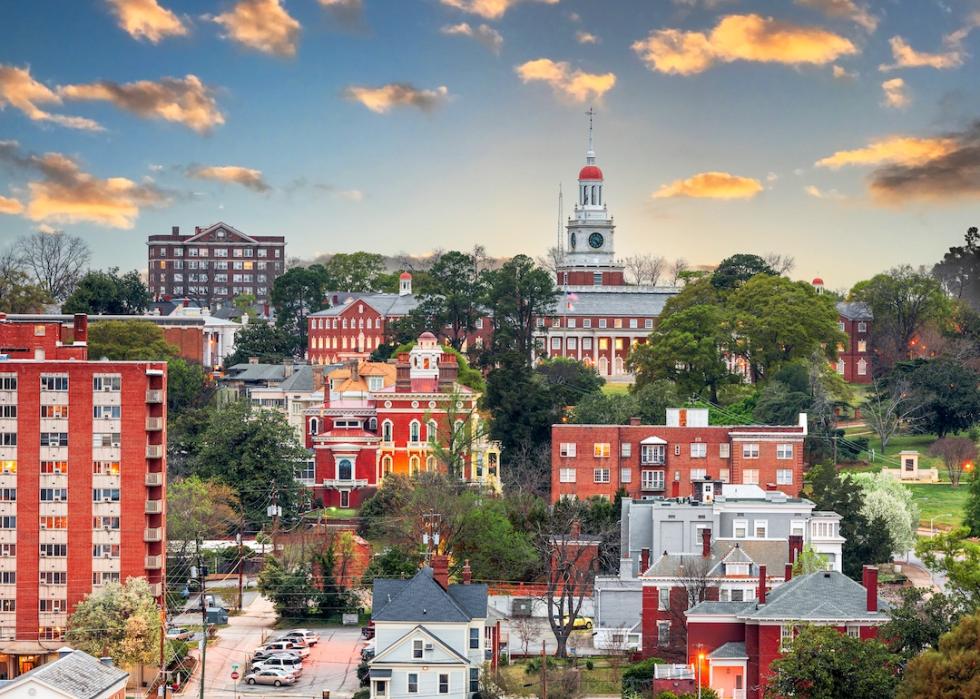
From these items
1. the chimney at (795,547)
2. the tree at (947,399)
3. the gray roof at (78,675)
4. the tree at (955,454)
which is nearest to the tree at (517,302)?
the tree at (947,399)

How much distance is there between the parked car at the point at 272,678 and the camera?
71.6 meters

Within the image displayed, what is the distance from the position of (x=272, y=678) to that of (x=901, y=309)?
82990 millimetres

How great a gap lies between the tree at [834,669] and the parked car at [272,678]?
2070 centimetres

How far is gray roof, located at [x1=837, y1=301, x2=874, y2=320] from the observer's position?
149750 mm

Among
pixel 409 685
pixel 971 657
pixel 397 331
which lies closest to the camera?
pixel 971 657

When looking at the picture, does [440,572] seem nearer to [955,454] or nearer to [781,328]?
[955,454]

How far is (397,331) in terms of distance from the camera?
476 ft

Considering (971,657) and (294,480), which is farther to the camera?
(294,480)

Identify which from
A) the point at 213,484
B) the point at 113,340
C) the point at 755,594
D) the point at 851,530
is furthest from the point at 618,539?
the point at 113,340

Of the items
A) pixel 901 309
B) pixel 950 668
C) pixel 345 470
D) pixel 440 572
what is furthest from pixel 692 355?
pixel 950 668

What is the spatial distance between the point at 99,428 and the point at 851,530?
33.9 m

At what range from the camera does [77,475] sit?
7919 centimetres

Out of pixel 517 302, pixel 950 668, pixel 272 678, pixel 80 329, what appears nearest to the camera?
pixel 950 668

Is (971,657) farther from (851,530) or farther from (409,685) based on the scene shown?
(851,530)
